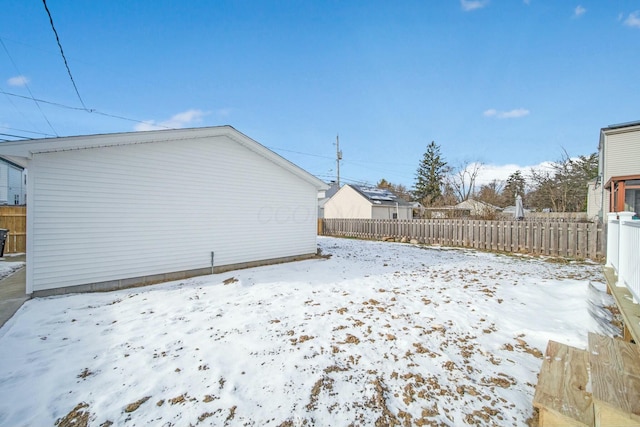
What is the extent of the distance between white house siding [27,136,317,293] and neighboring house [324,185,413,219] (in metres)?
14.7

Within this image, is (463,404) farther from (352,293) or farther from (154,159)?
(154,159)

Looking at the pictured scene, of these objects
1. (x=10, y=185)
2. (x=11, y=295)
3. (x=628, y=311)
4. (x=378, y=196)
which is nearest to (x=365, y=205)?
(x=378, y=196)

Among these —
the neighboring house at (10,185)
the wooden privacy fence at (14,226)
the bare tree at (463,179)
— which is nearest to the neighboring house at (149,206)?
the wooden privacy fence at (14,226)

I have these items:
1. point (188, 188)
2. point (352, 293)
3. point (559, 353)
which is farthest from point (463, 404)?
point (188, 188)

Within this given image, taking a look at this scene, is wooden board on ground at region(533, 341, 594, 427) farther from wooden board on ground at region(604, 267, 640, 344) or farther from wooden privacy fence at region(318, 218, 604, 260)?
wooden privacy fence at region(318, 218, 604, 260)

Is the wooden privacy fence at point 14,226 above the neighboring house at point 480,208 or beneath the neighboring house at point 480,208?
beneath

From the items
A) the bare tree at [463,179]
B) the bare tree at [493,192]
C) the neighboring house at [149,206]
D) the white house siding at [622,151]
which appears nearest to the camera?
the neighboring house at [149,206]

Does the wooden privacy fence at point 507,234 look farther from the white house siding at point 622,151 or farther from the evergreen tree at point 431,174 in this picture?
the evergreen tree at point 431,174

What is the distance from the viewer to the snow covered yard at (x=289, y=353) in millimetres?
2129

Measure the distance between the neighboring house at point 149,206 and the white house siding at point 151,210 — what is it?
0.02 meters

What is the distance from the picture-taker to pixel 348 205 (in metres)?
24.5

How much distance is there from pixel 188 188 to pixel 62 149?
2.43 m

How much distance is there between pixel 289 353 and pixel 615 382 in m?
2.69

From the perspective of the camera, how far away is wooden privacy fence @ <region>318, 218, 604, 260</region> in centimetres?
861
